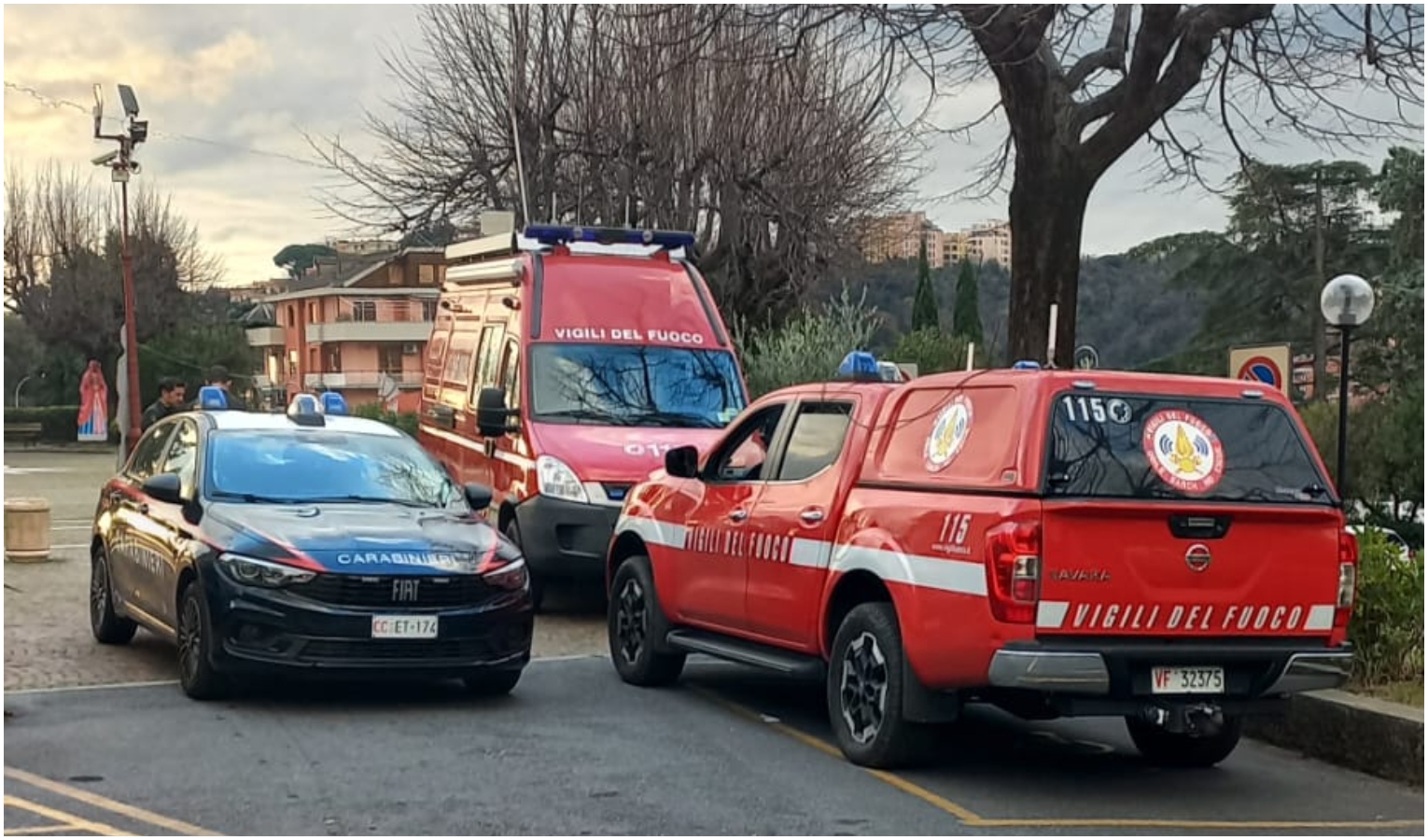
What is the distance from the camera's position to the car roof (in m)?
10.5

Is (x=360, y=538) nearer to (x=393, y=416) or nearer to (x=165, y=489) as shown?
(x=165, y=489)

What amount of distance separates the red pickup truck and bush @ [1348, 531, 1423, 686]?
4.01 feet

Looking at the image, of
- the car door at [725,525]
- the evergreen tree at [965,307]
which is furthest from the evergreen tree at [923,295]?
the car door at [725,525]

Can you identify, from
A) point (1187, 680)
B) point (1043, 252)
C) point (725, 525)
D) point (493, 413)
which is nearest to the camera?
point (1187, 680)

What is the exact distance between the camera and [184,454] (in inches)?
414

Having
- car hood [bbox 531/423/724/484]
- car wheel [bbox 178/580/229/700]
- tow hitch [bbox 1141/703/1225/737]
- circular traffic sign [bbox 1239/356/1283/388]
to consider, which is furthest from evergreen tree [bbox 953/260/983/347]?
tow hitch [bbox 1141/703/1225/737]

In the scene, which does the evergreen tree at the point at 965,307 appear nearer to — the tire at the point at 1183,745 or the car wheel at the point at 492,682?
the car wheel at the point at 492,682

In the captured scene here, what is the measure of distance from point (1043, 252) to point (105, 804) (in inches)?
382

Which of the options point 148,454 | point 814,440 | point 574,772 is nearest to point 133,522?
point 148,454

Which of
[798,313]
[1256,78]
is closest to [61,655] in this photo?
[1256,78]

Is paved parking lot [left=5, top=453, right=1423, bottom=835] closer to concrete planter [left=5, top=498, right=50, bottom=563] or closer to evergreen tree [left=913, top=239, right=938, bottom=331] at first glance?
concrete planter [left=5, top=498, right=50, bottom=563]

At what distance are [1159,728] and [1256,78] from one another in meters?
8.38

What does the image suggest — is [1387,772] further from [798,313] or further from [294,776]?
[798,313]

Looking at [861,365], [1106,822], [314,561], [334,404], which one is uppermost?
[861,365]
